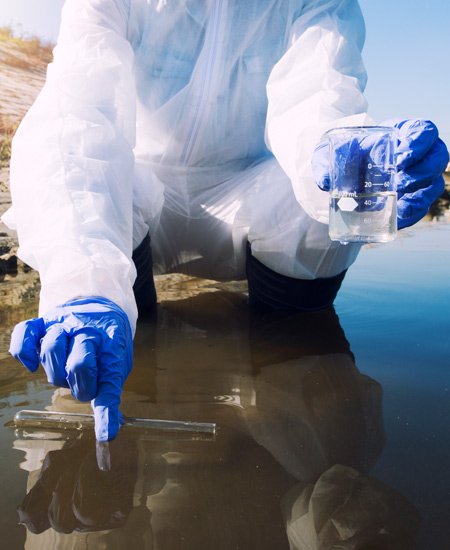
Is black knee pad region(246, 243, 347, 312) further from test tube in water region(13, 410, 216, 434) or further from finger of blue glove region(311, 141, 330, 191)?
test tube in water region(13, 410, 216, 434)

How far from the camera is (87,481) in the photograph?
2.85ft

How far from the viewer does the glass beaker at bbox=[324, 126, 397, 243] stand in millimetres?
1049

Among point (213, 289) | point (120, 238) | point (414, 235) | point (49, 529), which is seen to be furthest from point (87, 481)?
point (414, 235)

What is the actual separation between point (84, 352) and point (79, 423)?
0.74 feet

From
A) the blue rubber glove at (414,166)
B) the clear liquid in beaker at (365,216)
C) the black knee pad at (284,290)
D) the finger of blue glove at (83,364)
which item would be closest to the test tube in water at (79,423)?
the finger of blue glove at (83,364)

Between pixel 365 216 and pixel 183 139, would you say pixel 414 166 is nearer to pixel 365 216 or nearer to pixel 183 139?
pixel 365 216

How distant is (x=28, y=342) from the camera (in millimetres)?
928

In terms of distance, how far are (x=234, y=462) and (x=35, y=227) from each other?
0.59 meters

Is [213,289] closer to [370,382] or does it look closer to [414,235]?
[370,382]

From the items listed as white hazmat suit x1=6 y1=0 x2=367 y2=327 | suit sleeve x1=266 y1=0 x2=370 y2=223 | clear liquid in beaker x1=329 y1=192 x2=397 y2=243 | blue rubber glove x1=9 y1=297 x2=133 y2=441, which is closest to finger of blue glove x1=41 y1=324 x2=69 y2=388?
blue rubber glove x1=9 y1=297 x2=133 y2=441

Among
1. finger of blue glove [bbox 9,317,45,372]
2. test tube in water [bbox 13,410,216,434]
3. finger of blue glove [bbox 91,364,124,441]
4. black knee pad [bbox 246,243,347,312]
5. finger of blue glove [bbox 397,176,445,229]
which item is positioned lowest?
black knee pad [bbox 246,243,347,312]

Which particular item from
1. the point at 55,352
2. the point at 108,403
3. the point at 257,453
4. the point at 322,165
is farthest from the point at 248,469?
the point at 322,165

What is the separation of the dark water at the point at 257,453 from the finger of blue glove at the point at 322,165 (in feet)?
1.43

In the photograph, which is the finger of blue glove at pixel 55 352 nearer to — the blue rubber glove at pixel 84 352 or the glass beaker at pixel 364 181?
the blue rubber glove at pixel 84 352
